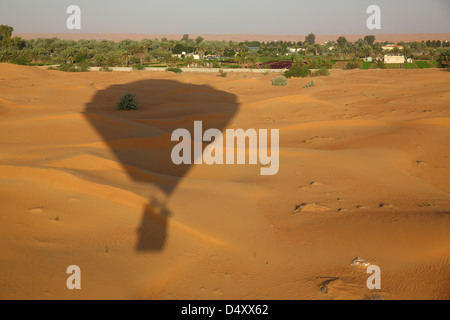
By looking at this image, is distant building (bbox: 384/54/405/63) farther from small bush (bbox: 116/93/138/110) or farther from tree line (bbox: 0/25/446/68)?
small bush (bbox: 116/93/138/110)

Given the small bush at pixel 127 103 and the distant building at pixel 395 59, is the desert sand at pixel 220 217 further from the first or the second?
the distant building at pixel 395 59

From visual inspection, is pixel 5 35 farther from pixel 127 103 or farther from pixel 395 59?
pixel 127 103

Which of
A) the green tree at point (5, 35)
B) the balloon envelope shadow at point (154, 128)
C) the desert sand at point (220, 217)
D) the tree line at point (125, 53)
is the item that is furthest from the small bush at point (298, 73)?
the green tree at point (5, 35)

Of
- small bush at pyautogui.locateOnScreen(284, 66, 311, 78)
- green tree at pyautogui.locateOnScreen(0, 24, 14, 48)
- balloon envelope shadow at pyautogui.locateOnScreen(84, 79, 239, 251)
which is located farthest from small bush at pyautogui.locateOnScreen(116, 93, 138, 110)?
green tree at pyautogui.locateOnScreen(0, 24, 14, 48)

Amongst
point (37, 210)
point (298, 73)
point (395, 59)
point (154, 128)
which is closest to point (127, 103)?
point (154, 128)

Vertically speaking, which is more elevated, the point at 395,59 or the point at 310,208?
the point at 395,59
